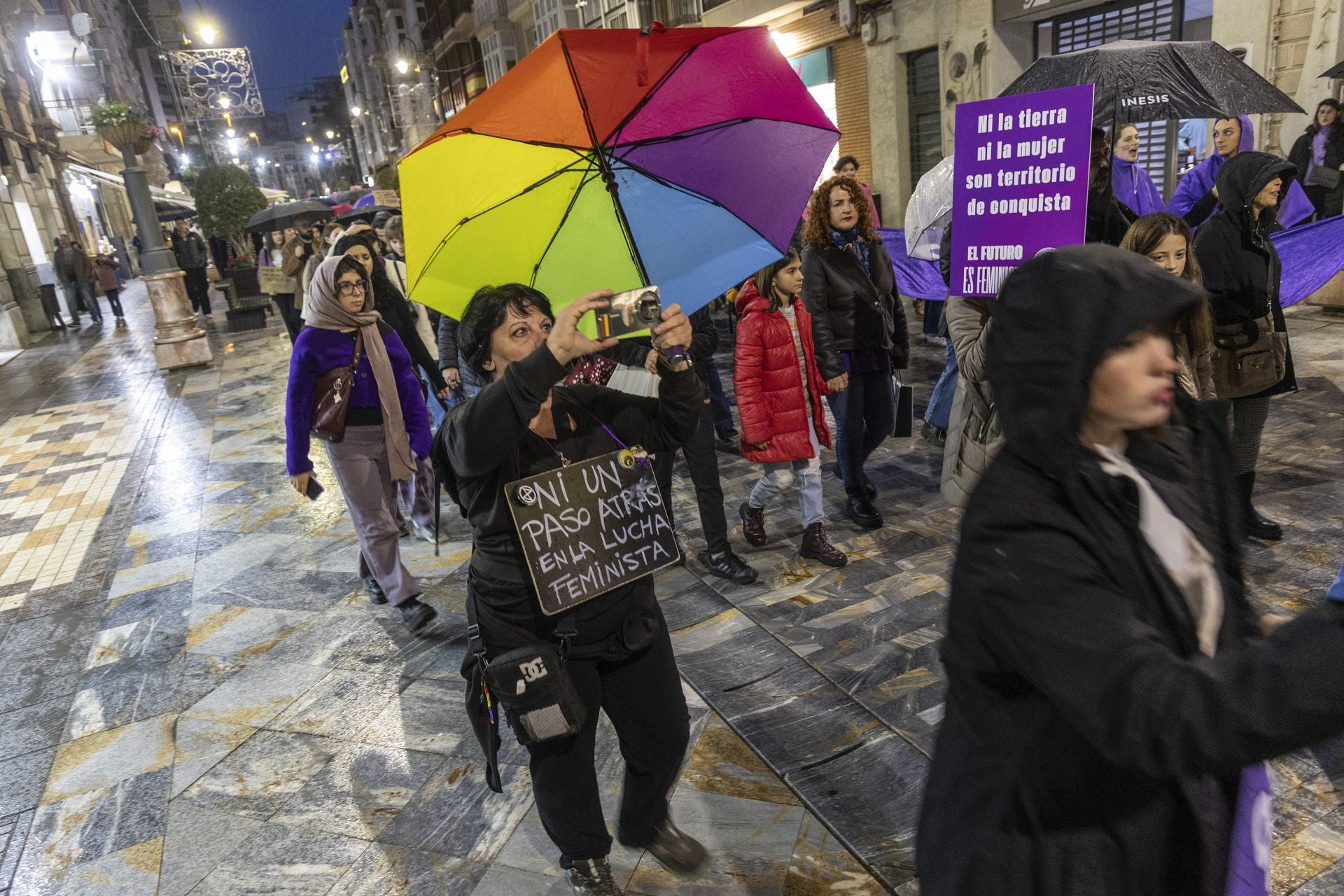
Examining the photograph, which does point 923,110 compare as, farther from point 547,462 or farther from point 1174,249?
point 547,462

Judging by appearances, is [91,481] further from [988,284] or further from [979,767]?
[979,767]

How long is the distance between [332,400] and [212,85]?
21.7m

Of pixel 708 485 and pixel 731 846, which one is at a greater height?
pixel 708 485

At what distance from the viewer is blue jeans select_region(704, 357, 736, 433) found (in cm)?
647

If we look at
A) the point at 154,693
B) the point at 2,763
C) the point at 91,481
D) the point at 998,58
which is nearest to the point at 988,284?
the point at 154,693

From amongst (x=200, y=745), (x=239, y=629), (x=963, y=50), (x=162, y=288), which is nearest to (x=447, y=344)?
(x=239, y=629)

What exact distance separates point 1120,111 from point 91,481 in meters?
8.54

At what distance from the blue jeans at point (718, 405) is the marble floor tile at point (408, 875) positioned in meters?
3.97

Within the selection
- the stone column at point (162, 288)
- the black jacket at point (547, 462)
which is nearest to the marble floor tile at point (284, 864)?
the black jacket at point (547, 462)

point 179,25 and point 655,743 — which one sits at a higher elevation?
point 179,25

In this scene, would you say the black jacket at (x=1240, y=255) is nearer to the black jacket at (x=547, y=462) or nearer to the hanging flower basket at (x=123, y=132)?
the black jacket at (x=547, y=462)

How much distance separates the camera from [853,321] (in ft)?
16.1

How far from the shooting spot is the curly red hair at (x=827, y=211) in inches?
191

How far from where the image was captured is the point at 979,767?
4.44 feet
